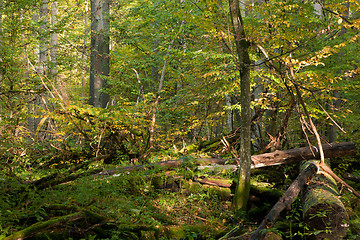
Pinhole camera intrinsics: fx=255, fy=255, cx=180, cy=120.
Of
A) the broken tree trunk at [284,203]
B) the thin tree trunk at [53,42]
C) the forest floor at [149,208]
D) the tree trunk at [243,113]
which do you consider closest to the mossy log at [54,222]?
the forest floor at [149,208]

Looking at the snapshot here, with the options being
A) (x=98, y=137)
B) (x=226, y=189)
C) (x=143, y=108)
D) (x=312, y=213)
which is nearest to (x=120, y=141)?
(x=98, y=137)

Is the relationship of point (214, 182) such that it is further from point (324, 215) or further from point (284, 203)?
point (324, 215)

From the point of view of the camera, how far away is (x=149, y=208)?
210 inches

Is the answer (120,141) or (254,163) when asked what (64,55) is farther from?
(254,163)

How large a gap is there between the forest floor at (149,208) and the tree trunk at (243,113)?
42cm

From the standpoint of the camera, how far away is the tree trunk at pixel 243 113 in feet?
17.4

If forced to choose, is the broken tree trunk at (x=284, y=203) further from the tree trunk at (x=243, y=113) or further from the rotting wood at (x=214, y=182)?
the rotting wood at (x=214, y=182)

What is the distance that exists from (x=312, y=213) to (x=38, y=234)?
4.42 metres

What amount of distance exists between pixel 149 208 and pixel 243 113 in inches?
112

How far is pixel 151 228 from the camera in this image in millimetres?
3926

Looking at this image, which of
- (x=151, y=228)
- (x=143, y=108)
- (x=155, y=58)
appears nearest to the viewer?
(x=151, y=228)

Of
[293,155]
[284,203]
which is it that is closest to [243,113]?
[284,203]

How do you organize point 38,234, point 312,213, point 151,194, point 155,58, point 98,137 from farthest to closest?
point 155,58, point 98,137, point 151,194, point 312,213, point 38,234

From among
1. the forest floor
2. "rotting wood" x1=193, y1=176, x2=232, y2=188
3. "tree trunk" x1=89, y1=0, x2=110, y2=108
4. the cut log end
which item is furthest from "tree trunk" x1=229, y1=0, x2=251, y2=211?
"tree trunk" x1=89, y1=0, x2=110, y2=108
